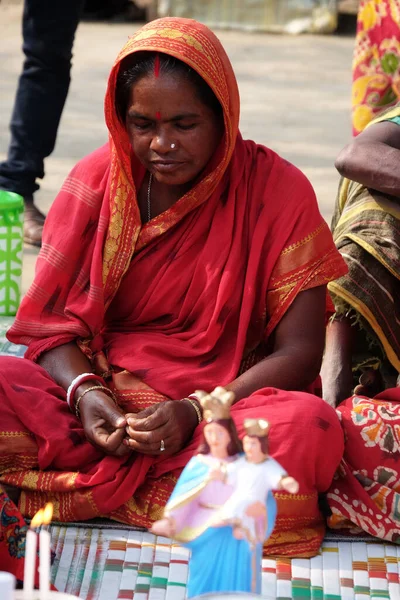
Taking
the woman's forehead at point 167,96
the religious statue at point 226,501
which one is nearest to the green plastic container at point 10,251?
the woman's forehead at point 167,96

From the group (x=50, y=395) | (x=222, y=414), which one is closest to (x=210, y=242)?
(x=50, y=395)

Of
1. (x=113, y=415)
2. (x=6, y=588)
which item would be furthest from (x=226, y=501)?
(x=113, y=415)

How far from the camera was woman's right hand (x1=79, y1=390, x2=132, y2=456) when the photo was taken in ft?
9.10

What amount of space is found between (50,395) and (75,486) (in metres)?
0.25

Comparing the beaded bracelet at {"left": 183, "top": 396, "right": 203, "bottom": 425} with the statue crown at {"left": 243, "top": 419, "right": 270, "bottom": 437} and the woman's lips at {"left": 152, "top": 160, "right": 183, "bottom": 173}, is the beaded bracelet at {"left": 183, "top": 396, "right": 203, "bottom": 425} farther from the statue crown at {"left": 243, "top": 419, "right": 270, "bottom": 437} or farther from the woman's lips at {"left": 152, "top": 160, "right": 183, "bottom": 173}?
the statue crown at {"left": 243, "top": 419, "right": 270, "bottom": 437}

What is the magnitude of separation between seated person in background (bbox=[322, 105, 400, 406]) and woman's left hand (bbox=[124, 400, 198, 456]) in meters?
0.80

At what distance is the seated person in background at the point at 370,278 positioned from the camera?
3.46 m

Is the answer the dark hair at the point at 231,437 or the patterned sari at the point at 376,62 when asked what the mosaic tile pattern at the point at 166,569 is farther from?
the patterned sari at the point at 376,62

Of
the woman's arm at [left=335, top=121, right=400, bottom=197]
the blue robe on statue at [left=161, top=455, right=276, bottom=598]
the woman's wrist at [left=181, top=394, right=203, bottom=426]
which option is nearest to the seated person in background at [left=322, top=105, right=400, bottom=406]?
the woman's arm at [left=335, top=121, right=400, bottom=197]

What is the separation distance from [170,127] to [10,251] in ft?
5.28

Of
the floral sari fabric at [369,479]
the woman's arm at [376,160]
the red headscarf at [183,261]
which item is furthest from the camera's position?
the woman's arm at [376,160]

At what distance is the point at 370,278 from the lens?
347 centimetres

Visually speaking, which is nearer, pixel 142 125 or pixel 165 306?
pixel 142 125

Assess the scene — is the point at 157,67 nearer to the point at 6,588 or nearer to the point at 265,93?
the point at 6,588
